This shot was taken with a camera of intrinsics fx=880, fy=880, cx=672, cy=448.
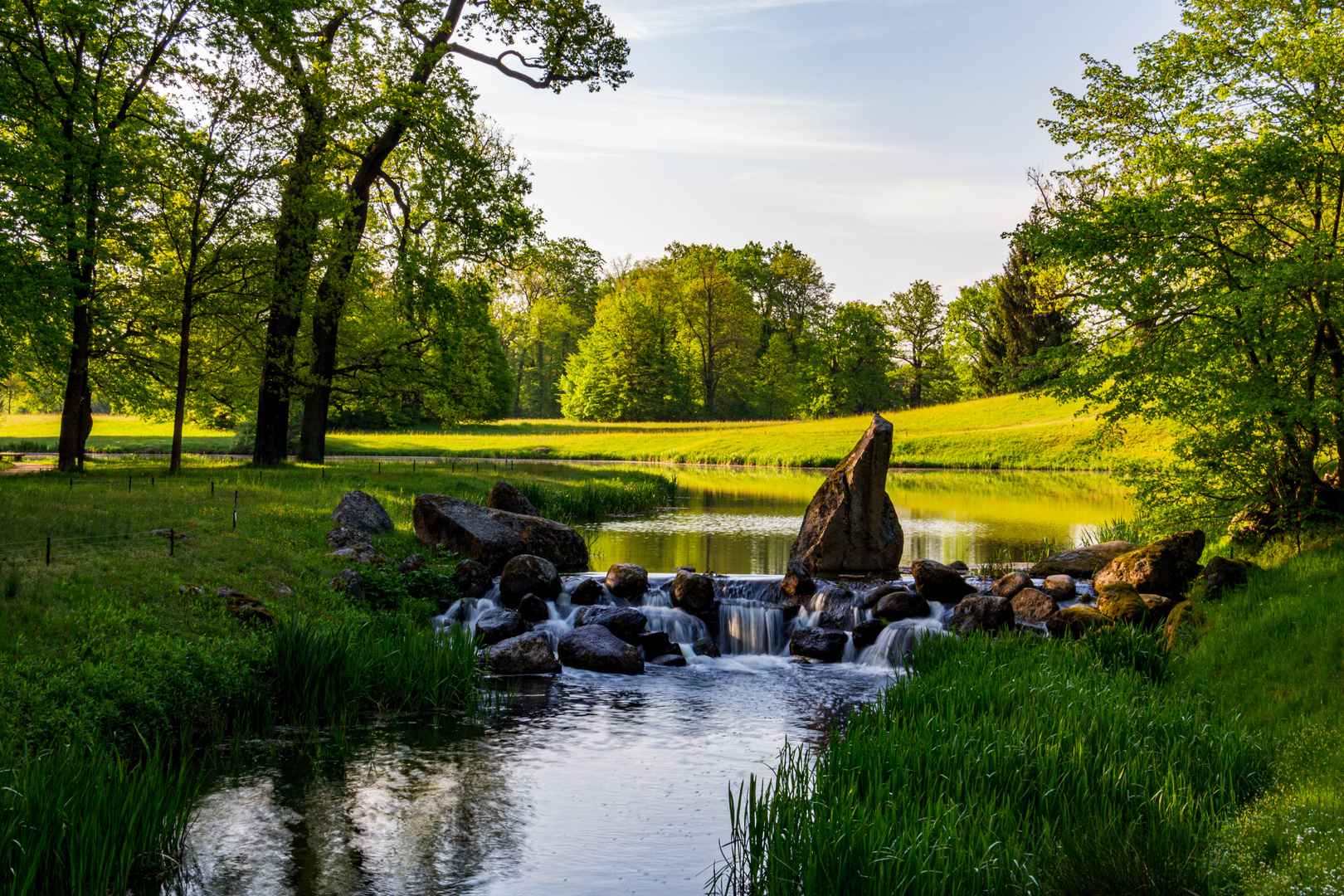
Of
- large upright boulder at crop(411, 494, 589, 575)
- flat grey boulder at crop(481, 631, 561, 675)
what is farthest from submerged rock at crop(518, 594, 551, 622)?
large upright boulder at crop(411, 494, 589, 575)

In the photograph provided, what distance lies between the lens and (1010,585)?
1541 centimetres

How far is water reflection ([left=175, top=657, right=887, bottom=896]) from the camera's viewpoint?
6438 millimetres

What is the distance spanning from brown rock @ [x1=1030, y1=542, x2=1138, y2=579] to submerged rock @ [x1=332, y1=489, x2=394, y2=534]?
1305 centimetres

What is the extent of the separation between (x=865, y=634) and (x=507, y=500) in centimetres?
1066

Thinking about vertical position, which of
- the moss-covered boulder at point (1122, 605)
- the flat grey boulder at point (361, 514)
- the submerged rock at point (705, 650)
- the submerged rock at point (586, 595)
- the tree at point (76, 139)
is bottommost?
the submerged rock at point (705, 650)

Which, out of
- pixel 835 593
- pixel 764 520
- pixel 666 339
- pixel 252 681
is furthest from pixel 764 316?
pixel 252 681

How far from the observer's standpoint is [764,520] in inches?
1126

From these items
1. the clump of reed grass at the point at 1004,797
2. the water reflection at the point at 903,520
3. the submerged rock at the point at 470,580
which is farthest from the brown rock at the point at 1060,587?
the submerged rock at the point at 470,580

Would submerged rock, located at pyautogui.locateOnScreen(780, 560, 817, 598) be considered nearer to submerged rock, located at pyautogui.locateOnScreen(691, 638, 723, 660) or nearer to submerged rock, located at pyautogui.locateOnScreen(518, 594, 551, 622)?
submerged rock, located at pyautogui.locateOnScreen(691, 638, 723, 660)

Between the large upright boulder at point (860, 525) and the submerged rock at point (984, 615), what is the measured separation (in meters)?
4.52

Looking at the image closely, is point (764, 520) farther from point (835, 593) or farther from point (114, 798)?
point (114, 798)

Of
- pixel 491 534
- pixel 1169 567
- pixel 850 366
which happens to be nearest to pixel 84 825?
pixel 491 534

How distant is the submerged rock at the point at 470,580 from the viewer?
629 inches

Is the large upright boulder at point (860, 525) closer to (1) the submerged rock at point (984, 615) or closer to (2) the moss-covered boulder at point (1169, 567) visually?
(1) the submerged rock at point (984, 615)
